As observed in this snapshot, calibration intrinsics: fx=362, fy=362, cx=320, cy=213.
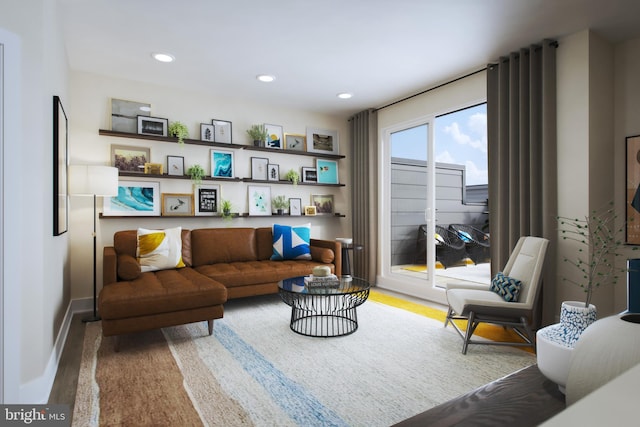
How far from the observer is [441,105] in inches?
170

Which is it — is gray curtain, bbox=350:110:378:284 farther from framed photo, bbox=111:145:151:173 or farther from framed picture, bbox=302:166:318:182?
framed photo, bbox=111:145:151:173

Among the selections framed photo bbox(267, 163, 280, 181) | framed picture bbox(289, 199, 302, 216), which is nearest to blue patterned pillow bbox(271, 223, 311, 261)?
framed picture bbox(289, 199, 302, 216)

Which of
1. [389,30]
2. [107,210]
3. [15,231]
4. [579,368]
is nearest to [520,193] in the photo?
[389,30]

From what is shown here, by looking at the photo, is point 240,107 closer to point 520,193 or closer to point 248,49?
point 248,49

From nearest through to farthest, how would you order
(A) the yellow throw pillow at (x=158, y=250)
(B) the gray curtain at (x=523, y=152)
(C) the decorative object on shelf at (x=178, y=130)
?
(B) the gray curtain at (x=523, y=152) < (A) the yellow throw pillow at (x=158, y=250) < (C) the decorative object on shelf at (x=178, y=130)

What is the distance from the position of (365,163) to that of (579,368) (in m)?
4.79

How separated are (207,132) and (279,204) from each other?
52.8 inches

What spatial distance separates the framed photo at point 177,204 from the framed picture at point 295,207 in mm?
1384

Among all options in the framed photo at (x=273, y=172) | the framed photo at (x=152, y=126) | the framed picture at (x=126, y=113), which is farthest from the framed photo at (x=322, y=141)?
the framed picture at (x=126, y=113)

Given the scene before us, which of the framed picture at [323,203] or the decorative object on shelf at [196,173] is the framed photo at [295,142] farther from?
the decorative object on shelf at [196,173]

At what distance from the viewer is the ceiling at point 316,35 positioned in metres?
2.72

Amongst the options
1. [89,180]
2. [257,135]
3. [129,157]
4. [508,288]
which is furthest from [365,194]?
[89,180]

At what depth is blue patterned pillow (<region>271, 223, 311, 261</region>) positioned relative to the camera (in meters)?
4.51

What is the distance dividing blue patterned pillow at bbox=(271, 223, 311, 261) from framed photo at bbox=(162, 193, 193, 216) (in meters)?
1.09
